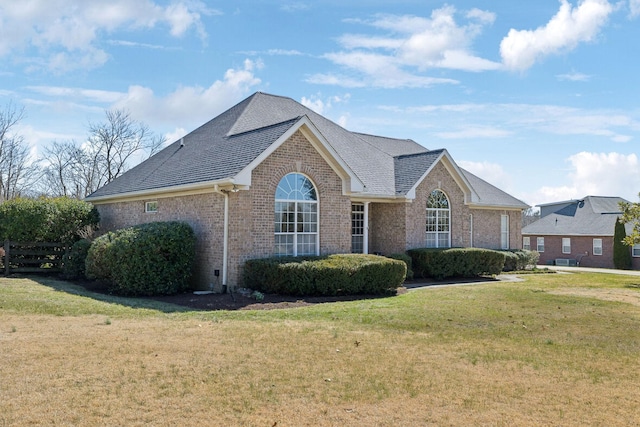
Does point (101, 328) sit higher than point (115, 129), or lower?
lower

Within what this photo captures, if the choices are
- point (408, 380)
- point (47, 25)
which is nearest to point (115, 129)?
point (47, 25)

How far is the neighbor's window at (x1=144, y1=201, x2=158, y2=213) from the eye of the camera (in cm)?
1947

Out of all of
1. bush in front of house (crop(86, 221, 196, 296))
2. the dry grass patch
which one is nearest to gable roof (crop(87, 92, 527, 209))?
bush in front of house (crop(86, 221, 196, 296))

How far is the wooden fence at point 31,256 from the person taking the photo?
64.5 ft

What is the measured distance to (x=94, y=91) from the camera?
98.8 ft

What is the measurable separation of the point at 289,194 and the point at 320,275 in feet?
10.3

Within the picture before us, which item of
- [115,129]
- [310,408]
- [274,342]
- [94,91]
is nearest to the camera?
[310,408]

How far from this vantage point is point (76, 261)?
19.1 m

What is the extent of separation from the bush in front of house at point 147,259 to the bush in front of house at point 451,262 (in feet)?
30.9

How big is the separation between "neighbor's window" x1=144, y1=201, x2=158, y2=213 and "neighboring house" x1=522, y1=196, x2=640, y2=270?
3476cm

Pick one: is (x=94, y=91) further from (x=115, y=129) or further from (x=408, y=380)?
(x=408, y=380)

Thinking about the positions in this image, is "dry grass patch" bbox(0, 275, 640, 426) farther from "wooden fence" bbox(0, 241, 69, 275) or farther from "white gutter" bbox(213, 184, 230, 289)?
"wooden fence" bbox(0, 241, 69, 275)

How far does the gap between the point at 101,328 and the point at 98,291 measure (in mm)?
6904

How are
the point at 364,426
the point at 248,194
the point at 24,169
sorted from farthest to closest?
1. the point at 24,169
2. the point at 248,194
3. the point at 364,426
